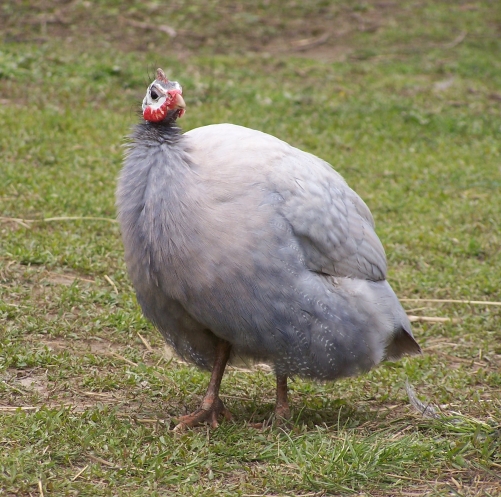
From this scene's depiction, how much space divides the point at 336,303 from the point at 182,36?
7.91 m

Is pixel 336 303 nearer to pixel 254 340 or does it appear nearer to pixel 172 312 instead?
pixel 254 340

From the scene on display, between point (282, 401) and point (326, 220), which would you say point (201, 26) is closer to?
point (326, 220)

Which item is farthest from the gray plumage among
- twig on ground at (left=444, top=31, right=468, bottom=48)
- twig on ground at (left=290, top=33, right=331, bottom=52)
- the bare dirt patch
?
twig on ground at (left=444, top=31, right=468, bottom=48)

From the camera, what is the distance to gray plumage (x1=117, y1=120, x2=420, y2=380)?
11.9ft

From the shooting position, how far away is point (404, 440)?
12.1ft

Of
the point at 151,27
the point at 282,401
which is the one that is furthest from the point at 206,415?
the point at 151,27

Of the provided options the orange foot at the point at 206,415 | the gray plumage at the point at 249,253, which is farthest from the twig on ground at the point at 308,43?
the orange foot at the point at 206,415

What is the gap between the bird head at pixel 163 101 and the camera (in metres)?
3.79

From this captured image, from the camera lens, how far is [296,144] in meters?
8.28

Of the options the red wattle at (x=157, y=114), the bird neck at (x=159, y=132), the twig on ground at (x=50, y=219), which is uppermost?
the red wattle at (x=157, y=114)

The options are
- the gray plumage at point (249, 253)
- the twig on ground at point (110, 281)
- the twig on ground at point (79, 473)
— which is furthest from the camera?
the twig on ground at point (110, 281)

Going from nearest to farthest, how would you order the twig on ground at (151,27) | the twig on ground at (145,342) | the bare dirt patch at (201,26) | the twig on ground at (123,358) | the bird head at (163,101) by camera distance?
the bird head at (163,101) < the twig on ground at (123,358) < the twig on ground at (145,342) < the bare dirt patch at (201,26) < the twig on ground at (151,27)

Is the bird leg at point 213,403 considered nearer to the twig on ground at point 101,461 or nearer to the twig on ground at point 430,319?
the twig on ground at point 101,461

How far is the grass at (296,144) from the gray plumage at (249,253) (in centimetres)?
40
